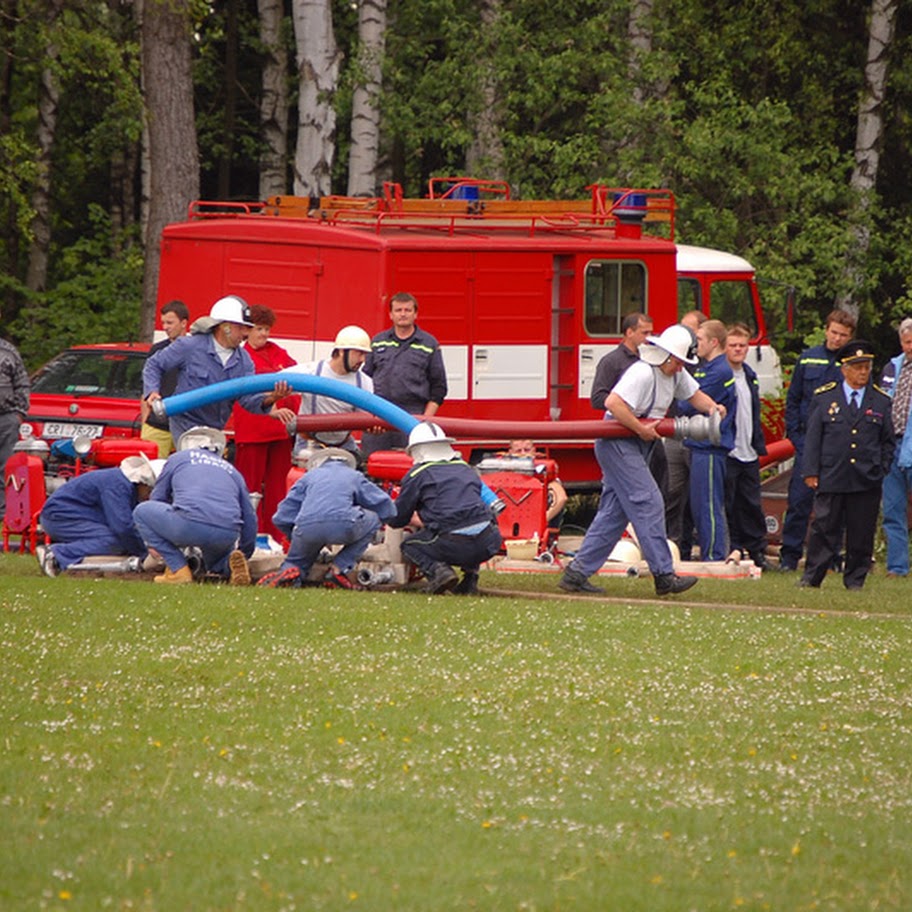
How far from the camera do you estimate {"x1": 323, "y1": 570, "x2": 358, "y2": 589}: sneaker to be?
1338cm

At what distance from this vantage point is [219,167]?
3703cm

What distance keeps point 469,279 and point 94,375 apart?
3.72 metres

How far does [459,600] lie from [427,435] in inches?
50.8

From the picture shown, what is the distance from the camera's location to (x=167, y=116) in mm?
23703

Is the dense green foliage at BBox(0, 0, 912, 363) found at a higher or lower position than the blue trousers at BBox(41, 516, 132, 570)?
higher

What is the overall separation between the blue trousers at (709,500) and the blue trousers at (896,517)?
1364 millimetres

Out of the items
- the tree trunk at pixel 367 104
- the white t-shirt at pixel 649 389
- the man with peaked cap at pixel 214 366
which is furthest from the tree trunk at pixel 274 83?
the white t-shirt at pixel 649 389

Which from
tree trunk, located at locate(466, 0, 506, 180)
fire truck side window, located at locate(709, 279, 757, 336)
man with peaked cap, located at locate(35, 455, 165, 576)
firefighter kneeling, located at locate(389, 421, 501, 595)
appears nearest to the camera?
firefighter kneeling, located at locate(389, 421, 501, 595)

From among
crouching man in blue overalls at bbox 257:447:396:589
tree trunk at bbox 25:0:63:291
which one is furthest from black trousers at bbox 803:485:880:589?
tree trunk at bbox 25:0:63:291

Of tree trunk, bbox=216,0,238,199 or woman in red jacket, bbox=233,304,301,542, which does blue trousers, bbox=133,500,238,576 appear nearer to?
woman in red jacket, bbox=233,304,301,542

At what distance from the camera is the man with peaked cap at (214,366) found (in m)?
14.3

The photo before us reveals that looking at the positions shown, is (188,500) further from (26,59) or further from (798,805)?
(26,59)

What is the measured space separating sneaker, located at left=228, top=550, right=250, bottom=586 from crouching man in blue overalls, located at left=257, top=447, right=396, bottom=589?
5.3 inches

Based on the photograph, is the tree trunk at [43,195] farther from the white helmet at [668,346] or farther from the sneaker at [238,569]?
the white helmet at [668,346]
